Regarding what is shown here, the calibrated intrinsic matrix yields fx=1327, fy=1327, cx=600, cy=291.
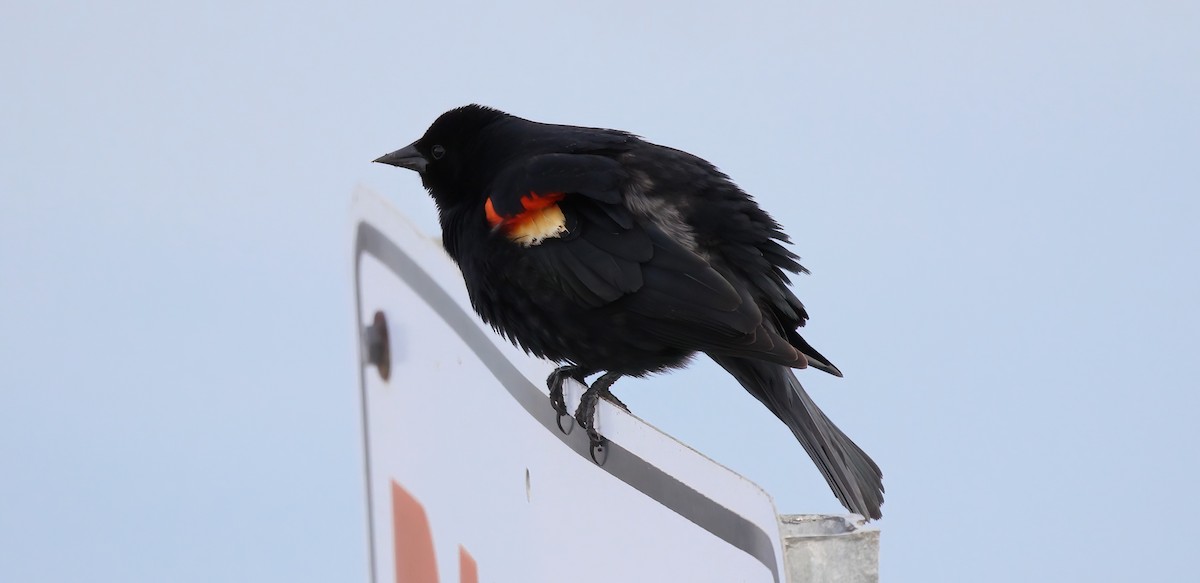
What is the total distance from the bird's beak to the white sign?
2.01 ft

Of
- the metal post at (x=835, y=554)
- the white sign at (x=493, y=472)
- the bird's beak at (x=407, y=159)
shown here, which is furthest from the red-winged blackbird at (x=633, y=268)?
the metal post at (x=835, y=554)

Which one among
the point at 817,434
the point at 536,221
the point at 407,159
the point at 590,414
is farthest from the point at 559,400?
the point at 407,159

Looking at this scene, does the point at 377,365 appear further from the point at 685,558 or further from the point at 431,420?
the point at 685,558

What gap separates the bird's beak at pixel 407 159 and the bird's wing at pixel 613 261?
0.48 meters

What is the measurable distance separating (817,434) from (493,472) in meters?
0.53

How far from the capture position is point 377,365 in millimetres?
2381

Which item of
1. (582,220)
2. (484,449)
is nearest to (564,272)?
(582,220)

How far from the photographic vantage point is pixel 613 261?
7.70 feet

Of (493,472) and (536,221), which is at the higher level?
(536,221)

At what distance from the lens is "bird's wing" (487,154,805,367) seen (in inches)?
87.3

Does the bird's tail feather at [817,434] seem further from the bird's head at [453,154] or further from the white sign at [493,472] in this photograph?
the bird's head at [453,154]

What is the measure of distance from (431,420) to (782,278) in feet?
2.41

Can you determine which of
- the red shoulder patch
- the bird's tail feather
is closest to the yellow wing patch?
the red shoulder patch

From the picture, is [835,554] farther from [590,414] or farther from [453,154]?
[453,154]
